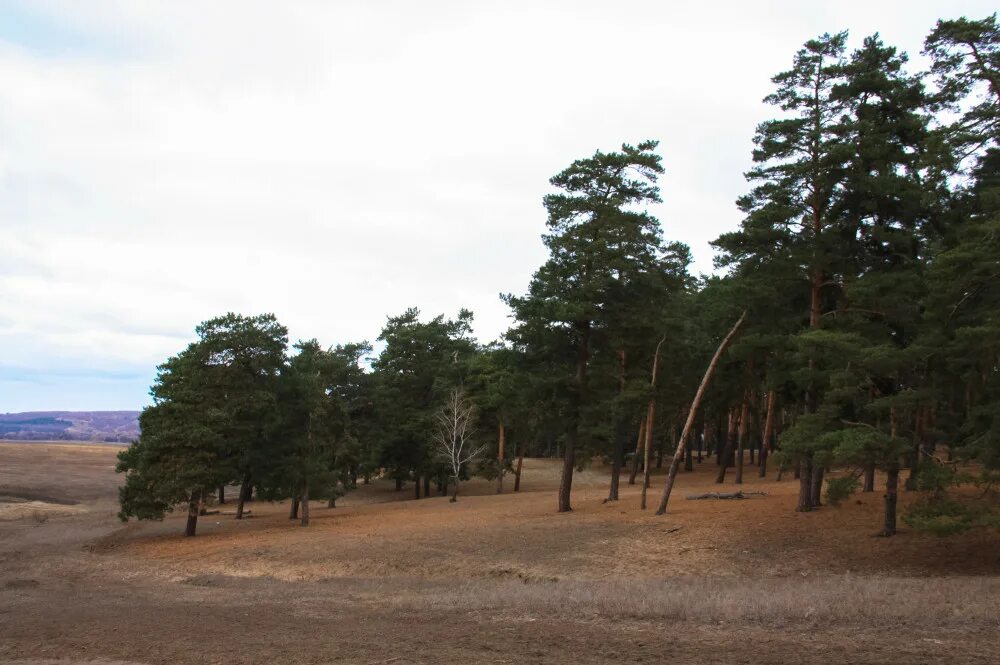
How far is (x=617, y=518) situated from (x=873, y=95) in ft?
61.8

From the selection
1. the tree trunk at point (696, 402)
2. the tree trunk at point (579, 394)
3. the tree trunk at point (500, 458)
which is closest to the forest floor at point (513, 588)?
the tree trunk at point (696, 402)

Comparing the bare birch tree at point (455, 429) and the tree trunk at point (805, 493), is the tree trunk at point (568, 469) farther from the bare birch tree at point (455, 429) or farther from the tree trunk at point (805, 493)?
the bare birch tree at point (455, 429)

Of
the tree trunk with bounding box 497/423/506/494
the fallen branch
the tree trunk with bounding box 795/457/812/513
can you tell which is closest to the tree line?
the tree trunk with bounding box 795/457/812/513

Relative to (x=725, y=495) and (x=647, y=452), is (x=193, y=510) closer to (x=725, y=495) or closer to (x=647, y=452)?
(x=647, y=452)

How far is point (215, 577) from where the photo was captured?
21.6m

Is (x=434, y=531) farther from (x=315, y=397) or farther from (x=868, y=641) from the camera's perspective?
(x=868, y=641)

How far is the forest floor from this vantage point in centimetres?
1005

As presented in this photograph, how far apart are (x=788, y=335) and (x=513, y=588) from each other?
1427cm

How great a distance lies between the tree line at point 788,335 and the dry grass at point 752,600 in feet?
11.2

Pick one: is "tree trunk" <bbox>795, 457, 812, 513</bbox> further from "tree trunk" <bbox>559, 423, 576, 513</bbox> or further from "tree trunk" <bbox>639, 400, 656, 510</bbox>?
"tree trunk" <bbox>559, 423, 576, 513</bbox>

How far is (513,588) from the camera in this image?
1675cm

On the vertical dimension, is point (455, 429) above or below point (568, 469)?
above

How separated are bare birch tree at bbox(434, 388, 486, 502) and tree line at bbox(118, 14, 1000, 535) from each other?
0.52 m

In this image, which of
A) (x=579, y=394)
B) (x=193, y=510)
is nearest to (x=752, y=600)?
(x=579, y=394)
